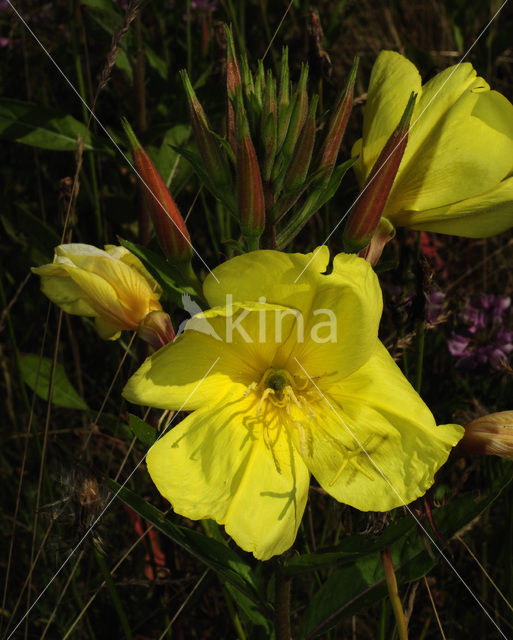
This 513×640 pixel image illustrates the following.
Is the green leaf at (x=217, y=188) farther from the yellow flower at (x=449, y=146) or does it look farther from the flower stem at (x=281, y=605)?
the flower stem at (x=281, y=605)

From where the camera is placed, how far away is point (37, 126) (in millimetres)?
2281

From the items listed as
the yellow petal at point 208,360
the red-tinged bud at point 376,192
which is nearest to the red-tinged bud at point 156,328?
the yellow petal at point 208,360

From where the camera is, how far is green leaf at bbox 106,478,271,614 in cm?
129

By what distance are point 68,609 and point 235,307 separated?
1.34 m

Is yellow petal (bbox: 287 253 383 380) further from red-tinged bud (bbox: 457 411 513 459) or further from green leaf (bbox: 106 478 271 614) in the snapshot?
green leaf (bbox: 106 478 271 614)

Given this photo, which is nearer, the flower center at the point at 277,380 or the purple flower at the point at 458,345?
the flower center at the point at 277,380

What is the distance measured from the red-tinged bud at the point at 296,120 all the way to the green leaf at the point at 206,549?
687 mm

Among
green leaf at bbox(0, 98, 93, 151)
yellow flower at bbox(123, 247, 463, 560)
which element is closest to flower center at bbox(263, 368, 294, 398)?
yellow flower at bbox(123, 247, 463, 560)

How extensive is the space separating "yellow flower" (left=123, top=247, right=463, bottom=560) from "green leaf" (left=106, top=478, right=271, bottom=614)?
0.16m

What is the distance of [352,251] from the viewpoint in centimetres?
133

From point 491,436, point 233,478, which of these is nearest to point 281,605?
point 233,478

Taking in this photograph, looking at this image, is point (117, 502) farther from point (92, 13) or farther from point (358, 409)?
point (92, 13)

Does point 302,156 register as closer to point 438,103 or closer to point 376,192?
point 376,192

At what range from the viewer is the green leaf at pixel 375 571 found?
4.44ft
